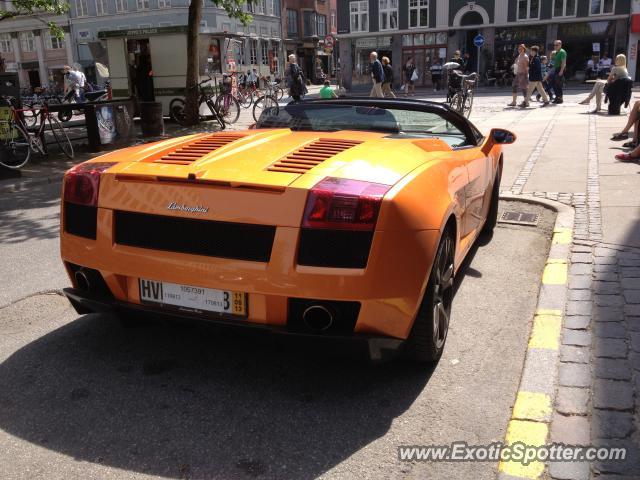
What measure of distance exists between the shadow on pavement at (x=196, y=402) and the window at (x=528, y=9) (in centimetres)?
4339

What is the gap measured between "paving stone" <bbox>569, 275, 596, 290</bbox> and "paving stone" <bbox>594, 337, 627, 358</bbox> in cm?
91

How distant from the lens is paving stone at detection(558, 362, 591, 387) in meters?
3.09

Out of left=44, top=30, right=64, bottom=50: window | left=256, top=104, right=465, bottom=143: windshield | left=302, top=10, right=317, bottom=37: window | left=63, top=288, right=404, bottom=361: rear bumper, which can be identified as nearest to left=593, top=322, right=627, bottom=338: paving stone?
left=63, top=288, right=404, bottom=361: rear bumper

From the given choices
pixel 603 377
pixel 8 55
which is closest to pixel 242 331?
pixel 603 377

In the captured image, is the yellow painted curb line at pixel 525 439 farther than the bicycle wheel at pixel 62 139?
No

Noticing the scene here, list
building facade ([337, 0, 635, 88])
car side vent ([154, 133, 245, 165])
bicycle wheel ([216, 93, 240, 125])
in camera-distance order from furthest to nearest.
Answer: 1. building facade ([337, 0, 635, 88])
2. bicycle wheel ([216, 93, 240, 125])
3. car side vent ([154, 133, 245, 165])

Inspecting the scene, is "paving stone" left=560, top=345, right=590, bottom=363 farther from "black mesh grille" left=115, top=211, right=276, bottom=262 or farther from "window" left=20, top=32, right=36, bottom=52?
"window" left=20, top=32, right=36, bottom=52

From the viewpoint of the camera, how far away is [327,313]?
2715 millimetres

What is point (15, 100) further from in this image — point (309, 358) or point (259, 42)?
point (259, 42)

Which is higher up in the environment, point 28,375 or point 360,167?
point 360,167

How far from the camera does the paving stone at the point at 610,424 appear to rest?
2.65 metres

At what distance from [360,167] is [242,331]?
0.95 meters

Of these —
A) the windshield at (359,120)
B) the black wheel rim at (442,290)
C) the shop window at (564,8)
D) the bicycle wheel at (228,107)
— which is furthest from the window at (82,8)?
the black wheel rim at (442,290)

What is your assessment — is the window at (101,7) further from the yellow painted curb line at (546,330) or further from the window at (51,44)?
the yellow painted curb line at (546,330)
